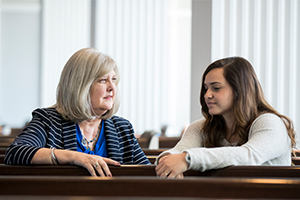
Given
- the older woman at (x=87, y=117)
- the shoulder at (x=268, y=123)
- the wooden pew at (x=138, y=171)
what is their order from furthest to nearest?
1. the older woman at (x=87, y=117)
2. the shoulder at (x=268, y=123)
3. the wooden pew at (x=138, y=171)

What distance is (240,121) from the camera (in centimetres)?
155

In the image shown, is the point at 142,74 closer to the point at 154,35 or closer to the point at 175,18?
the point at 154,35

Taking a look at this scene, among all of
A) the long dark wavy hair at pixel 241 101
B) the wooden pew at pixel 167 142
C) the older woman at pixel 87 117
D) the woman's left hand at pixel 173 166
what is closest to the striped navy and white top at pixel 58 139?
the older woman at pixel 87 117

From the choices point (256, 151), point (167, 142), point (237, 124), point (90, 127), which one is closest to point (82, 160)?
point (90, 127)

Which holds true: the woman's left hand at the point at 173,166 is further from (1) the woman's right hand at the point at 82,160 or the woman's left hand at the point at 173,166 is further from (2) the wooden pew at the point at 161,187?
(2) the wooden pew at the point at 161,187

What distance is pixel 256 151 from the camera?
129 centimetres

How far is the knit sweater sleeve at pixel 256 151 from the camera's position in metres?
1.16

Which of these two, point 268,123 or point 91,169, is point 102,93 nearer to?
point 91,169

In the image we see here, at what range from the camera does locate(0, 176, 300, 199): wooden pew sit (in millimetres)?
752

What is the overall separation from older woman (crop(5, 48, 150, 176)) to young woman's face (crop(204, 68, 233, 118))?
385mm

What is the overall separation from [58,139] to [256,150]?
789mm

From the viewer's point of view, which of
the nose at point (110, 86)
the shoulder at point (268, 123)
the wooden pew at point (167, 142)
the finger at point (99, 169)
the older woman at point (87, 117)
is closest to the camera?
the finger at point (99, 169)

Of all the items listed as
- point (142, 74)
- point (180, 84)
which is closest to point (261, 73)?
point (142, 74)

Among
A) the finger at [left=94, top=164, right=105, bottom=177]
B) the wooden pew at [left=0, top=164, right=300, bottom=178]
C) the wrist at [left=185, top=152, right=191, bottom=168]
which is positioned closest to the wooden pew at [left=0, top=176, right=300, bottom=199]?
the wooden pew at [left=0, top=164, right=300, bottom=178]
